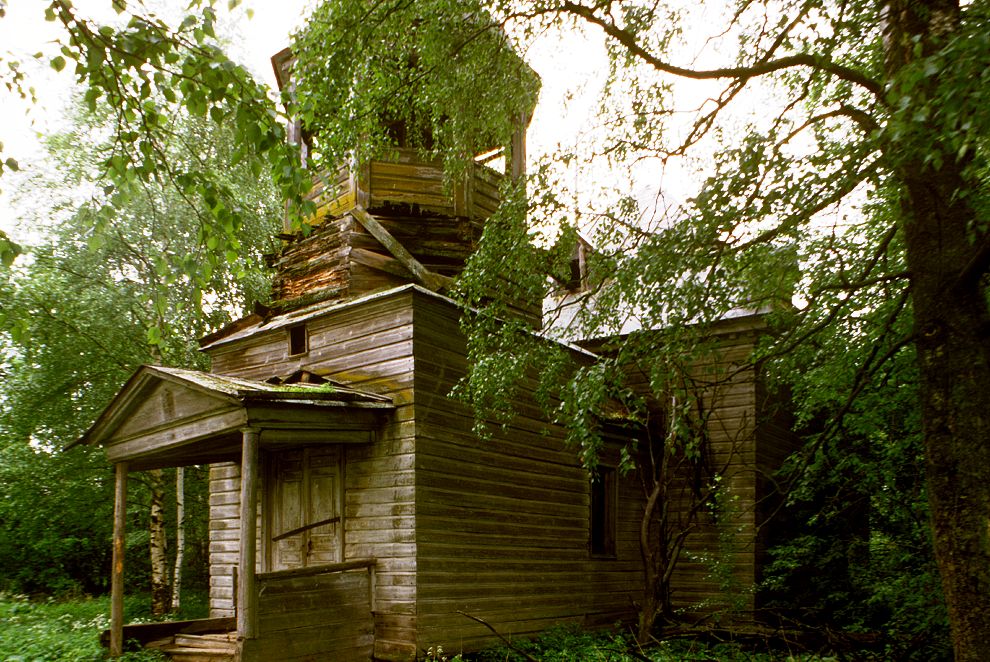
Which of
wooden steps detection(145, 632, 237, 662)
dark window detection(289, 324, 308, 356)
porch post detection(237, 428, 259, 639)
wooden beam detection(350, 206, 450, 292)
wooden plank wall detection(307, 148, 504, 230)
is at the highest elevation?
wooden plank wall detection(307, 148, 504, 230)

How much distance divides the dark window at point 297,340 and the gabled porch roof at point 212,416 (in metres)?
1.32

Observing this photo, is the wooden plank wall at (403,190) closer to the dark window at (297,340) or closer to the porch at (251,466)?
the dark window at (297,340)

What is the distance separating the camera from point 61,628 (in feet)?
41.4

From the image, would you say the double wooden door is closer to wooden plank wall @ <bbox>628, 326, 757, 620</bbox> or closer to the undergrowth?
the undergrowth

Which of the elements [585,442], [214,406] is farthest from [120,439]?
[585,442]

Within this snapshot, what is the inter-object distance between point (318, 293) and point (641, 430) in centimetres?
656

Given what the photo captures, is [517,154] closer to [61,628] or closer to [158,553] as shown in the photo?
[61,628]

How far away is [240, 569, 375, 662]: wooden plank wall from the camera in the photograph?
837 centimetres

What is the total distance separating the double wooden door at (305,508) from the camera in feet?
34.5

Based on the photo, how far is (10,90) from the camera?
518cm

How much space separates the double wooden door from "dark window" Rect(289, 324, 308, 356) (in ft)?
5.14

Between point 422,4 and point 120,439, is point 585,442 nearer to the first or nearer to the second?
point 422,4

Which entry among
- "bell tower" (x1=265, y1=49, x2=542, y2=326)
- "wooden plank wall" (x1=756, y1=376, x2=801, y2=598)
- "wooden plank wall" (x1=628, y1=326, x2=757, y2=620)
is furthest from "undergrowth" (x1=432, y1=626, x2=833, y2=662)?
"bell tower" (x1=265, y1=49, x2=542, y2=326)

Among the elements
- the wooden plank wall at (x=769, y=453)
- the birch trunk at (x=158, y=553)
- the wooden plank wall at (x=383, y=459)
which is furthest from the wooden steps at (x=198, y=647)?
the wooden plank wall at (x=769, y=453)
